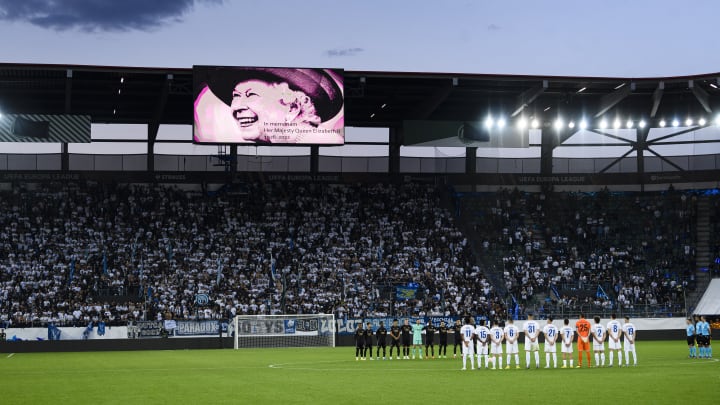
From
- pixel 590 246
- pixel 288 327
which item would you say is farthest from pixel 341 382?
pixel 590 246

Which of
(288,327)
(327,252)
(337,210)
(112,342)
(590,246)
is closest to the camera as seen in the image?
(112,342)

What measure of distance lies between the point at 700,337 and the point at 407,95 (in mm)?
30773

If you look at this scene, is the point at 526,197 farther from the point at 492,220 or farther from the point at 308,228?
the point at 308,228

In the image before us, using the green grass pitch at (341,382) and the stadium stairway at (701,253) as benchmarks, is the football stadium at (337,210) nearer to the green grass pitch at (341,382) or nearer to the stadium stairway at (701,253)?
the stadium stairway at (701,253)

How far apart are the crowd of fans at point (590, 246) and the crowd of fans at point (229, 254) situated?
119 inches

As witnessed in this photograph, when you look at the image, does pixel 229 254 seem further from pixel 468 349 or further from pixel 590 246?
pixel 468 349

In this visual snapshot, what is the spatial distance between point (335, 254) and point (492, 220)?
1252 cm

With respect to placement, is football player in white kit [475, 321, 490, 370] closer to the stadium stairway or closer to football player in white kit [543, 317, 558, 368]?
football player in white kit [543, 317, 558, 368]

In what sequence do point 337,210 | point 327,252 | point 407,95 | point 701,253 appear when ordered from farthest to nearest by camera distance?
point 337,210, point 701,253, point 407,95, point 327,252

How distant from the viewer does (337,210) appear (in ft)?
219

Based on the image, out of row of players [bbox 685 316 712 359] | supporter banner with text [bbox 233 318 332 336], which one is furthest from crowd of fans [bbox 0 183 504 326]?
row of players [bbox 685 316 712 359]

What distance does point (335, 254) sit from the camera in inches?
2446

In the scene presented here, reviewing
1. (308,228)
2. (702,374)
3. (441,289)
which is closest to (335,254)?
(308,228)

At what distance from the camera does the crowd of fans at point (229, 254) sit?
5569 centimetres
